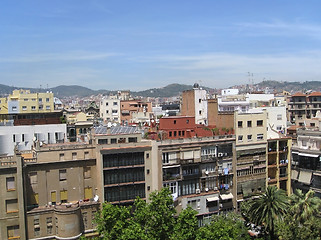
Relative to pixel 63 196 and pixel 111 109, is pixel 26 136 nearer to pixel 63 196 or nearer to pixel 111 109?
pixel 63 196

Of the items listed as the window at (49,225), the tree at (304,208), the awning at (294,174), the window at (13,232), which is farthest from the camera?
the awning at (294,174)

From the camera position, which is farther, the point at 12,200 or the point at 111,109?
the point at 111,109

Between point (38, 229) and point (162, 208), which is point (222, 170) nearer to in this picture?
point (162, 208)

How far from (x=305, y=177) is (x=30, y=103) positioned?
52.8 m

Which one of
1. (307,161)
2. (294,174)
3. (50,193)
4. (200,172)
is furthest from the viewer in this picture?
(294,174)

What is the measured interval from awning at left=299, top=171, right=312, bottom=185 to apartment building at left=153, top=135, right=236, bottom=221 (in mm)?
11507

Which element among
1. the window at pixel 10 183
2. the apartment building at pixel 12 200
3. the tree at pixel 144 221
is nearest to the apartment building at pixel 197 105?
the tree at pixel 144 221

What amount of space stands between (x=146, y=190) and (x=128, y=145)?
731 centimetres

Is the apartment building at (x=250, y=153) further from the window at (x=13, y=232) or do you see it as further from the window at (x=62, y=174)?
the window at (x=13, y=232)

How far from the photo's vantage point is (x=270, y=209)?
156 feet

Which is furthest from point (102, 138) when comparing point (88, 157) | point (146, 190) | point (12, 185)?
point (12, 185)

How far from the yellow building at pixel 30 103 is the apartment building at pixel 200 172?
101ft

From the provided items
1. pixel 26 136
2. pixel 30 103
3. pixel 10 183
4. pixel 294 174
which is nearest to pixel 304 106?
pixel 294 174

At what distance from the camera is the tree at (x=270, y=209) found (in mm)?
47281
